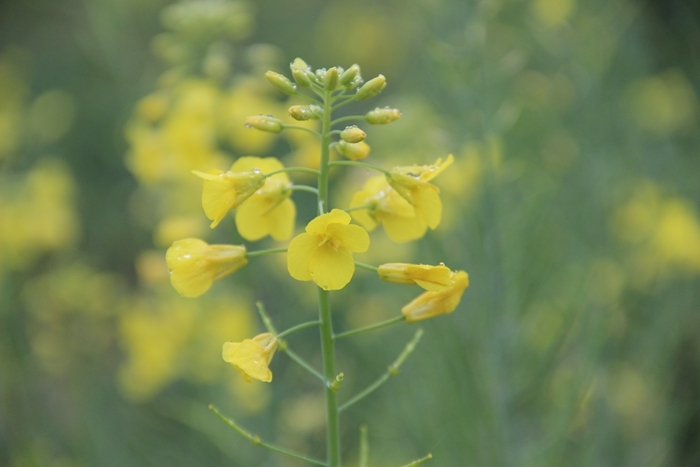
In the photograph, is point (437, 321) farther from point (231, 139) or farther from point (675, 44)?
point (675, 44)

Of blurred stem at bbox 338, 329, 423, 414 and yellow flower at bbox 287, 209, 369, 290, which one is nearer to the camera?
yellow flower at bbox 287, 209, 369, 290

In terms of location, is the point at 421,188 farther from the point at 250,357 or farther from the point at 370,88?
the point at 250,357

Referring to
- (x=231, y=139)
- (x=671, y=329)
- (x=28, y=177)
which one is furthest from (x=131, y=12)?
(x=671, y=329)

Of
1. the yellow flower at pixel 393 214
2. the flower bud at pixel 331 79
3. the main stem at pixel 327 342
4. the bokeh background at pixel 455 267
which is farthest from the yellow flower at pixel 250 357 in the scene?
the bokeh background at pixel 455 267

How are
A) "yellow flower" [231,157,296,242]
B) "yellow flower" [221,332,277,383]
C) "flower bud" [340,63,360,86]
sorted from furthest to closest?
"yellow flower" [231,157,296,242]
"flower bud" [340,63,360,86]
"yellow flower" [221,332,277,383]

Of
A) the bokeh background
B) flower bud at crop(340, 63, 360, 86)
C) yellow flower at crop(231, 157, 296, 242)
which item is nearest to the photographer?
flower bud at crop(340, 63, 360, 86)

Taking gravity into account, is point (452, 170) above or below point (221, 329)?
above

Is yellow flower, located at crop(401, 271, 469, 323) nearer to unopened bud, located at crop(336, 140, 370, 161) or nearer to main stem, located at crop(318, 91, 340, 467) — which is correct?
main stem, located at crop(318, 91, 340, 467)

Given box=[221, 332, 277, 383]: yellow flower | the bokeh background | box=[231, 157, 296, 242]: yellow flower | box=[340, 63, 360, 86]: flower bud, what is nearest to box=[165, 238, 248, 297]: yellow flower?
box=[231, 157, 296, 242]: yellow flower
